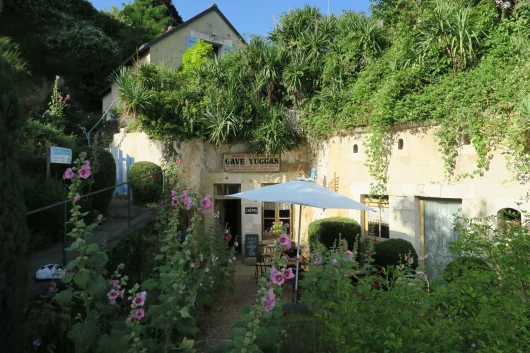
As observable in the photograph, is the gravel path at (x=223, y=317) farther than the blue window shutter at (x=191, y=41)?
No

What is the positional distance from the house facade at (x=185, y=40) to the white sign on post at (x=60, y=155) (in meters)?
7.74

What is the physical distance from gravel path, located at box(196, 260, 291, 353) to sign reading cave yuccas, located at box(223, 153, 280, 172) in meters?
3.60

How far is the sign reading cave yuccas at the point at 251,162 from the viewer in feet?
36.3

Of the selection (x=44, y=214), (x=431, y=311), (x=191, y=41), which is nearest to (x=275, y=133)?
(x=191, y=41)

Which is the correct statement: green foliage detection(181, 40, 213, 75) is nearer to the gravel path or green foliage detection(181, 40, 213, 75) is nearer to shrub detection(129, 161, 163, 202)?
shrub detection(129, 161, 163, 202)

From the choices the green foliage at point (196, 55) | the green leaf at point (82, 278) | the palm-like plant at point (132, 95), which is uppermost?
the green foliage at point (196, 55)

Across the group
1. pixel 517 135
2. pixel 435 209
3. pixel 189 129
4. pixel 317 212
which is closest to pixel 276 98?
pixel 189 129

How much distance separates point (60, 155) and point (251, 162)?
610 cm

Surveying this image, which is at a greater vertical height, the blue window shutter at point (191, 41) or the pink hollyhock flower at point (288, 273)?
the blue window shutter at point (191, 41)

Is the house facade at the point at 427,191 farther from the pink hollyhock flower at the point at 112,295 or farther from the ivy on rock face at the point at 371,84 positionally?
the pink hollyhock flower at the point at 112,295

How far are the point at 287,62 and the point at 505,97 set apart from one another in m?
6.40

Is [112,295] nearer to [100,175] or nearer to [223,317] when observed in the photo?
[223,317]

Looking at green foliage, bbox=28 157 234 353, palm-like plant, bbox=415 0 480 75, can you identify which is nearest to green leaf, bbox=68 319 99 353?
green foliage, bbox=28 157 234 353

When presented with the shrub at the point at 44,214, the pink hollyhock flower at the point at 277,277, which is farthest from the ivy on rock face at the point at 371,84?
the pink hollyhock flower at the point at 277,277
